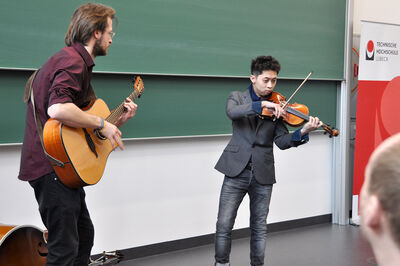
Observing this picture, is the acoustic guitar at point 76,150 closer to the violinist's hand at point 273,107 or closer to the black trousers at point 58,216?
the black trousers at point 58,216

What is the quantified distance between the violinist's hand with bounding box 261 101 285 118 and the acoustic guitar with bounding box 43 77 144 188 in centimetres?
99

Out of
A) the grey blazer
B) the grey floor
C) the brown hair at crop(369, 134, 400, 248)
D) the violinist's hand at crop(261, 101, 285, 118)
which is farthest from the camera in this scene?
the grey floor

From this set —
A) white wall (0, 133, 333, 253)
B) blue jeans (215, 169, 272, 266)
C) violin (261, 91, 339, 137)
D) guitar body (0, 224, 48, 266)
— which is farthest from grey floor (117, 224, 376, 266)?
violin (261, 91, 339, 137)

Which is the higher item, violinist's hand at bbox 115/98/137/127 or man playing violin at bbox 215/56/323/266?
violinist's hand at bbox 115/98/137/127

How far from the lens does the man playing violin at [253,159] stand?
9.29 ft

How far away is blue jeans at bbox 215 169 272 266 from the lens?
283 centimetres

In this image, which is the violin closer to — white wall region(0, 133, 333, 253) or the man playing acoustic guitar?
white wall region(0, 133, 333, 253)

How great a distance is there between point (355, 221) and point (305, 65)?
1638 millimetres

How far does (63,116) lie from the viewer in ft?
6.30

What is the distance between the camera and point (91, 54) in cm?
216

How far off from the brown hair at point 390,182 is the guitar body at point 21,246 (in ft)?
6.68

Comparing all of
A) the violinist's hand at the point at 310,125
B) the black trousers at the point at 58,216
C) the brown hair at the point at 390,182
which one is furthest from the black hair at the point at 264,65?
the brown hair at the point at 390,182

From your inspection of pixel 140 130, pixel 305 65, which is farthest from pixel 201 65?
pixel 305 65

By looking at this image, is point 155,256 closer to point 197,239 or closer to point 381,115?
point 197,239
